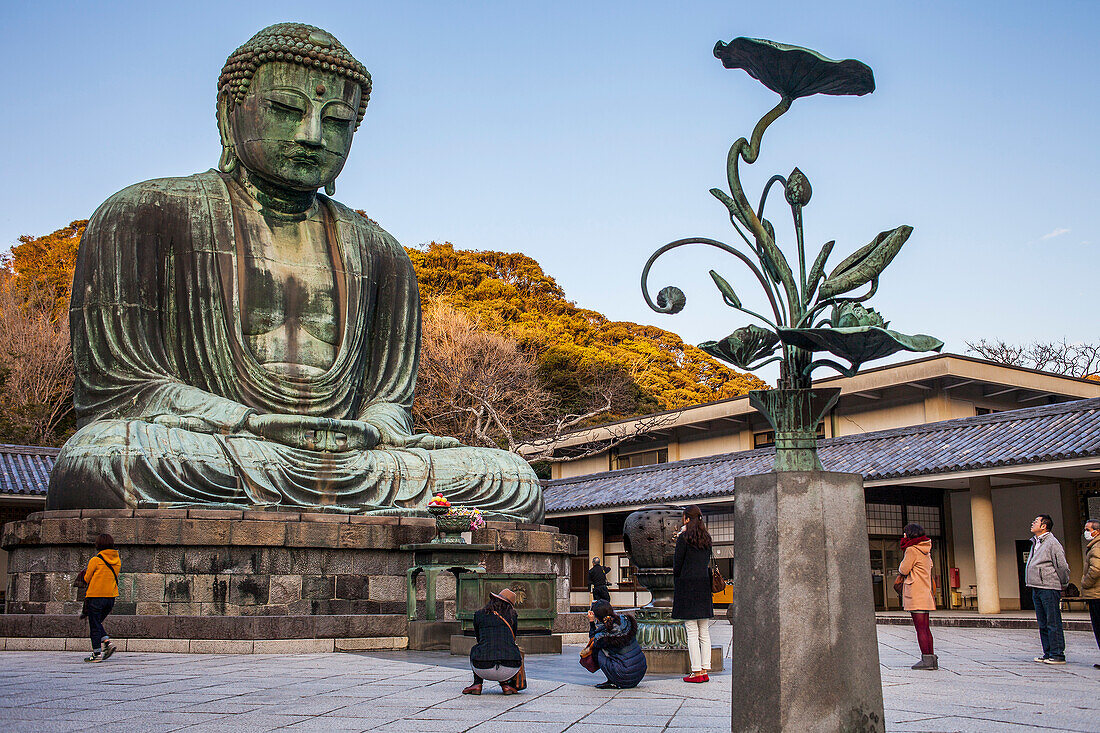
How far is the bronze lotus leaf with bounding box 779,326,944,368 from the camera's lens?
426 cm

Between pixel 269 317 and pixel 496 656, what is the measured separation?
23.6 ft

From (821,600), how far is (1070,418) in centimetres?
1455

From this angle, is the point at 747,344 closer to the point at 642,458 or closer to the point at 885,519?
the point at 885,519

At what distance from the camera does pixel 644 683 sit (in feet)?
24.2

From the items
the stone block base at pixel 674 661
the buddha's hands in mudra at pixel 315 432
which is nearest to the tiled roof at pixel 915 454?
the buddha's hands in mudra at pixel 315 432

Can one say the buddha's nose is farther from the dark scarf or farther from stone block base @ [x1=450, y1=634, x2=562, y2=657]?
the dark scarf

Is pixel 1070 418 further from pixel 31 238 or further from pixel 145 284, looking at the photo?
pixel 31 238

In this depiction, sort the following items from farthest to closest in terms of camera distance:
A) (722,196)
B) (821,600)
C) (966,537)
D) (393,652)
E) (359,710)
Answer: (966,537), (393,652), (359,710), (722,196), (821,600)

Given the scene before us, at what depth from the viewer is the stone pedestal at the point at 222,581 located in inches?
380

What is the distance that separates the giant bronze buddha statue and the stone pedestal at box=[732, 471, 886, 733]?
7.77m

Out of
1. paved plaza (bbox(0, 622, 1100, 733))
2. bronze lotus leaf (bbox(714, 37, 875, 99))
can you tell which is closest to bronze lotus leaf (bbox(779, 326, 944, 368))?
bronze lotus leaf (bbox(714, 37, 875, 99))

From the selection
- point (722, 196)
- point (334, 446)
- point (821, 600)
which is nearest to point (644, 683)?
point (821, 600)

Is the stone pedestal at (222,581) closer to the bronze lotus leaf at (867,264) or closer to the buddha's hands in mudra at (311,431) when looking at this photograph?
the buddha's hands in mudra at (311,431)

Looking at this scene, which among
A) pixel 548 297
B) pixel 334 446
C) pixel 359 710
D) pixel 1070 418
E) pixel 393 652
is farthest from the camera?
→ pixel 548 297
